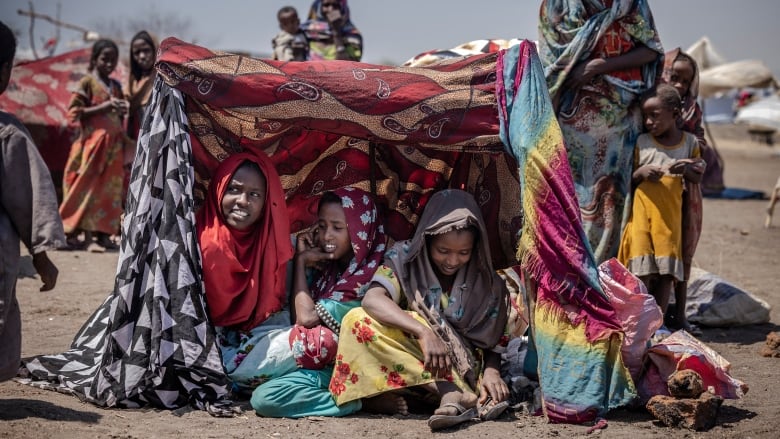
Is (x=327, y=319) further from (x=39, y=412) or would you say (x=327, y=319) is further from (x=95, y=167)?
(x=95, y=167)

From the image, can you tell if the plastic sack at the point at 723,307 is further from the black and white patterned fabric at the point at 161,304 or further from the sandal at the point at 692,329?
the black and white patterned fabric at the point at 161,304

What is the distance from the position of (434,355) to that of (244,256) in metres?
1.30

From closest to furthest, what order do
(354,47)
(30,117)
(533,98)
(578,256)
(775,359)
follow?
(578,256)
(533,98)
(775,359)
(354,47)
(30,117)

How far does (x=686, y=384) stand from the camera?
4242 mm

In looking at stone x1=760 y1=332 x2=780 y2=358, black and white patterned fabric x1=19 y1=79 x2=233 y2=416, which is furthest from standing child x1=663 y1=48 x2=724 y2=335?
black and white patterned fabric x1=19 y1=79 x2=233 y2=416

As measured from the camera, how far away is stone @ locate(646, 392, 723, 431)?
13.6 ft

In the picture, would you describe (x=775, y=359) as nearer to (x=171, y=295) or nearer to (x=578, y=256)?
(x=578, y=256)

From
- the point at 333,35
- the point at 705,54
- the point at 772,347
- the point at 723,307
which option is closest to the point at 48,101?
the point at 333,35

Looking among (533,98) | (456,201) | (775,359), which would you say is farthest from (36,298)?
(775,359)

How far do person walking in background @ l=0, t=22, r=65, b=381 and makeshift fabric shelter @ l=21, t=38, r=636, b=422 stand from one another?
23.8 inches

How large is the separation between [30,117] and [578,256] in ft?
31.1

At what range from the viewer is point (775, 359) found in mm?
5629

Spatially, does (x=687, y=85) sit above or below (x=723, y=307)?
above

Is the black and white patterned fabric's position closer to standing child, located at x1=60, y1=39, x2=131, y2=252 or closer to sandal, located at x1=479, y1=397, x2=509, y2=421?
sandal, located at x1=479, y1=397, x2=509, y2=421
